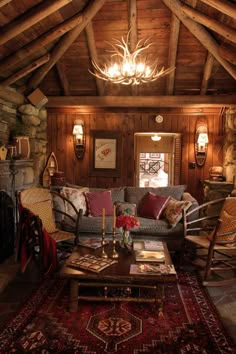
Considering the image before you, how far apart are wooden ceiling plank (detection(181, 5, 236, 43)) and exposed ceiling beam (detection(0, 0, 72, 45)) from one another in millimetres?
1745

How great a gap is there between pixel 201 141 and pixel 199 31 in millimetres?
2351

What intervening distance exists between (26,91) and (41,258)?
3686mm

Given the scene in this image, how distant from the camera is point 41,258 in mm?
3133

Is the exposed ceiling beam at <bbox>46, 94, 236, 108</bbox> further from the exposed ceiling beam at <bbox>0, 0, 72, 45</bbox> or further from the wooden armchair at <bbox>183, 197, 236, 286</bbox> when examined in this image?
the wooden armchair at <bbox>183, 197, 236, 286</bbox>

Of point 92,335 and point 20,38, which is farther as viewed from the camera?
point 20,38

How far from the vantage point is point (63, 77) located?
5.74 m

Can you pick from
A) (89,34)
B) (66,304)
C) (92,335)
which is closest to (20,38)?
(89,34)

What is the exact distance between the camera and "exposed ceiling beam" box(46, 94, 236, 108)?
5.83 metres

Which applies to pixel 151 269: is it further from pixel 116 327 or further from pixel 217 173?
pixel 217 173

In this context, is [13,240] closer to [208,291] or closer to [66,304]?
[66,304]

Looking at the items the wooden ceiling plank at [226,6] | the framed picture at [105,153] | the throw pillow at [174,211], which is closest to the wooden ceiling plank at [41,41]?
the wooden ceiling plank at [226,6]

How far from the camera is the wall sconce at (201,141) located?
20.2 ft

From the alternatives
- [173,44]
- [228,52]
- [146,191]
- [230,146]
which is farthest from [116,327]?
[230,146]

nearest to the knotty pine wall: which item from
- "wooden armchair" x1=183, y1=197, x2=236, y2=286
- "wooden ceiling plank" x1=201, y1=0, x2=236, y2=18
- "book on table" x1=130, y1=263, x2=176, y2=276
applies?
"wooden armchair" x1=183, y1=197, x2=236, y2=286
